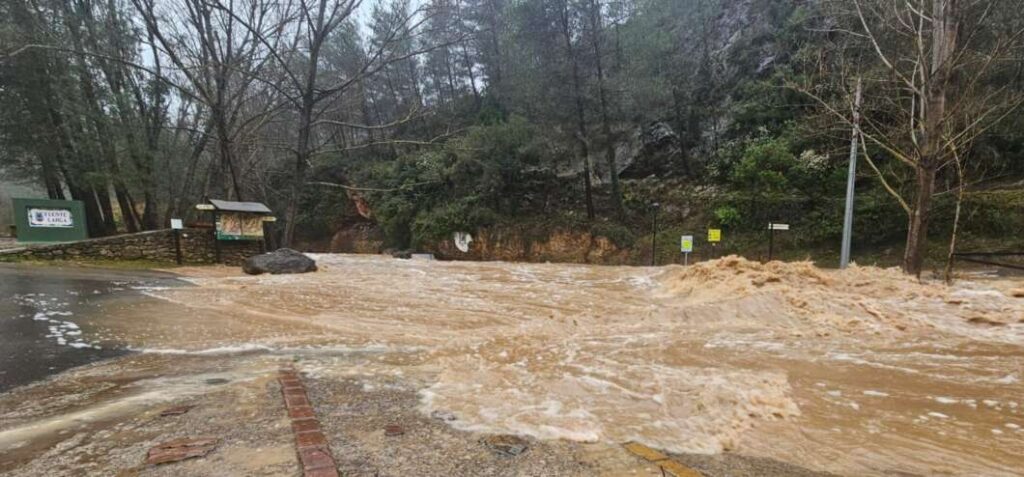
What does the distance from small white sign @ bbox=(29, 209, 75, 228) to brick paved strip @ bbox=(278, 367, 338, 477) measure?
14976 mm

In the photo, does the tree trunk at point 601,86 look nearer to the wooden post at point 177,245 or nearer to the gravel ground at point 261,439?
the wooden post at point 177,245

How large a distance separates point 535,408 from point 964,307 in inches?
258

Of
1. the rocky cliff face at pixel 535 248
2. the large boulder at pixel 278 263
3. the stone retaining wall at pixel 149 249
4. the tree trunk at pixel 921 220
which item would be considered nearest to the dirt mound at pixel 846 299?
the tree trunk at pixel 921 220

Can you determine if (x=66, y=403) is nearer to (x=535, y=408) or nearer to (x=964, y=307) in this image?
(x=535, y=408)

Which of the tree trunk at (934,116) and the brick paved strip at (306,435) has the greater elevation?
the tree trunk at (934,116)

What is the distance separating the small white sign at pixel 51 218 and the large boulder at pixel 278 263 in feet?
19.0

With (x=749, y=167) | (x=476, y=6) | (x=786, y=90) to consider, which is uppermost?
(x=476, y=6)

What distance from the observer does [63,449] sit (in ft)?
8.39

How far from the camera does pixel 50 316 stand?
253 inches

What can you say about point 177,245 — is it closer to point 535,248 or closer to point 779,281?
point 535,248

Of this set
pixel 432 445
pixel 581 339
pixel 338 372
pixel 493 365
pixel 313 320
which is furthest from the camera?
pixel 313 320

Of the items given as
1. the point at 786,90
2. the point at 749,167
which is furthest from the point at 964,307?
the point at 786,90

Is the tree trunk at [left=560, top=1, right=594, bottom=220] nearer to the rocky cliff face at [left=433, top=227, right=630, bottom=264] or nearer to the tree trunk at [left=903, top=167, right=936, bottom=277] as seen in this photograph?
the rocky cliff face at [left=433, top=227, right=630, bottom=264]

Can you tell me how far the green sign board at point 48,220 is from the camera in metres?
13.3
